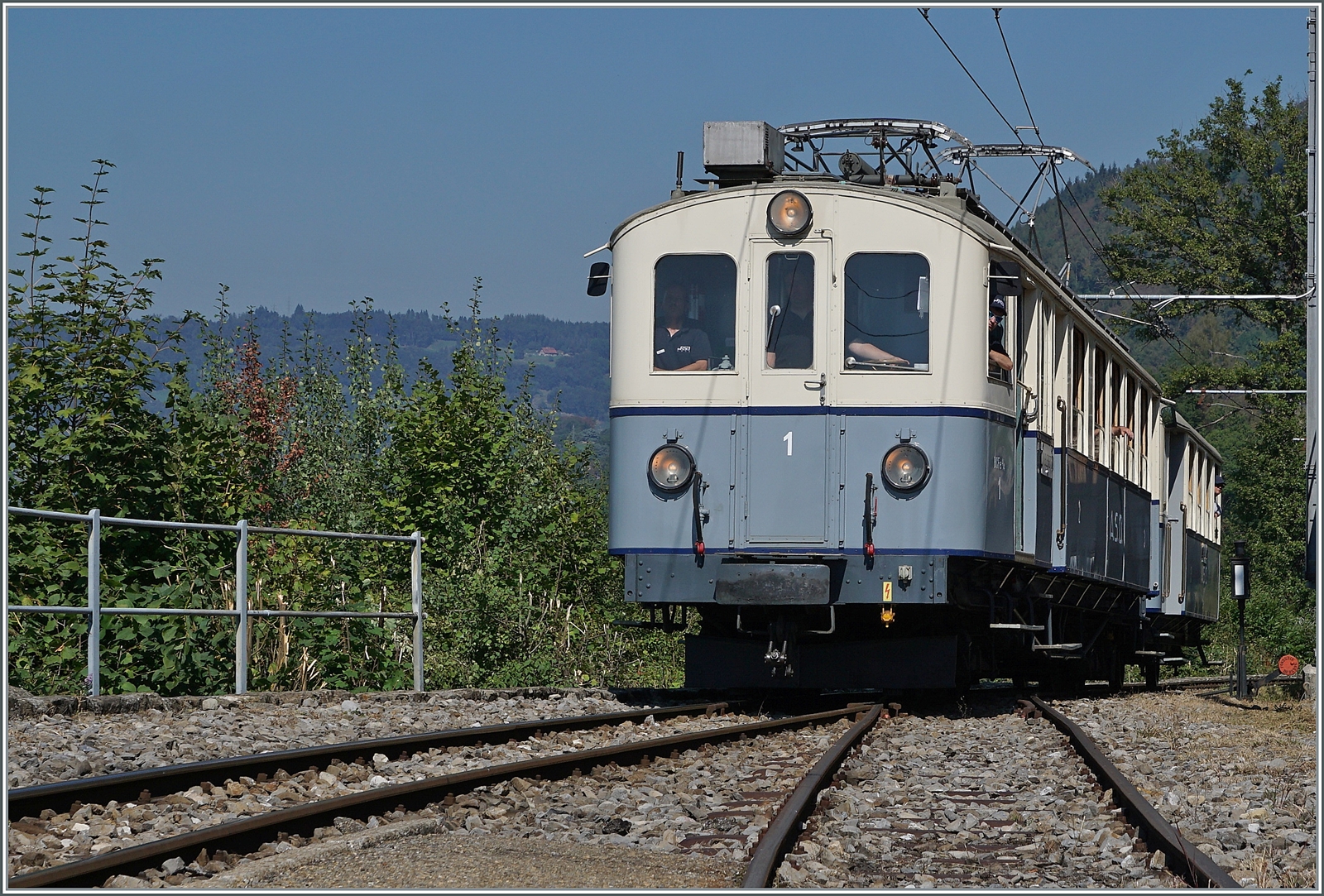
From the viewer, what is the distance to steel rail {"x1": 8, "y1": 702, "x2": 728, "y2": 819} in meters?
5.86

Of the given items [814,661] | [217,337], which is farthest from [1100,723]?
[217,337]

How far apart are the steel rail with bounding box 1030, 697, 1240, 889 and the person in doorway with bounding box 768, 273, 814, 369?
12.4 ft

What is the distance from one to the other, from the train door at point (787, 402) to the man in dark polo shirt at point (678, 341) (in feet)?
1.29

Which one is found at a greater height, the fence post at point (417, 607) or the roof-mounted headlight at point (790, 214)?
the roof-mounted headlight at point (790, 214)

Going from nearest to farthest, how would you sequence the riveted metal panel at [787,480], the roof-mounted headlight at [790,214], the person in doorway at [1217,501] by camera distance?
1. the riveted metal panel at [787,480]
2. the roof-mounted headlight at [790,214]
3. the person in doorway at [1217,501]

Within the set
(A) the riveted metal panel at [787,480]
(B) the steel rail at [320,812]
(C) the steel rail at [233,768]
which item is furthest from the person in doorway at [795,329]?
(B) the steel rail at [320,812]

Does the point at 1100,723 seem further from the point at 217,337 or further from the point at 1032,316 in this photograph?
the point at 217,337

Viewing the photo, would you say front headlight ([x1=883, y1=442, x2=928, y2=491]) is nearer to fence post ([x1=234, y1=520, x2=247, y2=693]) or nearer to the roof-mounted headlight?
the roof-mounted headlight

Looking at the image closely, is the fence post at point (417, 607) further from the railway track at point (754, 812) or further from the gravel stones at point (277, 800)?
the railway track at point (754, 812)

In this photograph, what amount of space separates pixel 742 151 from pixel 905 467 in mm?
2701

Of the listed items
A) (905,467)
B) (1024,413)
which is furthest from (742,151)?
(1024,413)

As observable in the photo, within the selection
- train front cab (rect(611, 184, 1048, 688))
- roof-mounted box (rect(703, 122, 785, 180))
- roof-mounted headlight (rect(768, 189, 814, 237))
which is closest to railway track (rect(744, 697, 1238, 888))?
train front cab (rect(611, 184, 1048, 688))

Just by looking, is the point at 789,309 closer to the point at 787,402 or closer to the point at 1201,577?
the point at 787,402

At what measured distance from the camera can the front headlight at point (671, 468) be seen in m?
11.2
